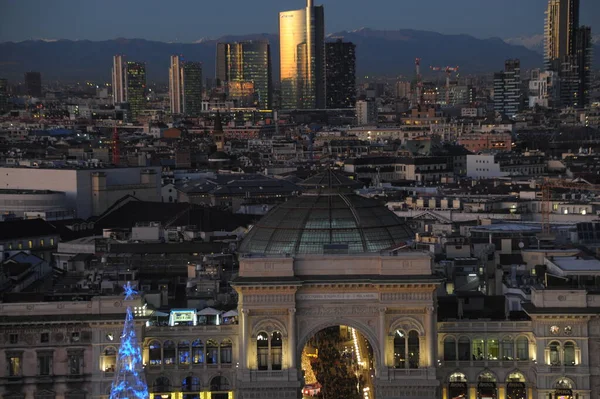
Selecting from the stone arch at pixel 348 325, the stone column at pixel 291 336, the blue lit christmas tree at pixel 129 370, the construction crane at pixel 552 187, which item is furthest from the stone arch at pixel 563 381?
the construction crane at pixel 552 187

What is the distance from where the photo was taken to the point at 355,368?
236 feet

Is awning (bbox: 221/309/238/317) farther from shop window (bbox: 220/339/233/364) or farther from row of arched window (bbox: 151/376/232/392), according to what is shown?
row of arched window (bbox: 151/376/232/392)

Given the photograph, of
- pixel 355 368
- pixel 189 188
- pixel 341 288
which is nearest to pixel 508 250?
pixel 355 368

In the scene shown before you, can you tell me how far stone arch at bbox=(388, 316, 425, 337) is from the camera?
6525cm

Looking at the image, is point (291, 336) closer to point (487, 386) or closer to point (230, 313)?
point (230, 313)

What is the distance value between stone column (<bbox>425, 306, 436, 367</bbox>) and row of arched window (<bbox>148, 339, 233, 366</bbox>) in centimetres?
722

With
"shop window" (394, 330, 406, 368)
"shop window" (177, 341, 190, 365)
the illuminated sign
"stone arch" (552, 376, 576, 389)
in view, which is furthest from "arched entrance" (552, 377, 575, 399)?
the illuminated sign

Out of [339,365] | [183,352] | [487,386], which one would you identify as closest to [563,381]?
[487,386]

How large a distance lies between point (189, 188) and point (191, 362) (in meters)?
99.2

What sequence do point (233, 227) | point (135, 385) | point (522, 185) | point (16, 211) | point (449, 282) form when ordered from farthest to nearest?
point (522, 185) → point (16, 211) → point (233, 227) → point (449, 282) → point (135, 385)

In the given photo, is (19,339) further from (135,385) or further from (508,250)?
(508,250)

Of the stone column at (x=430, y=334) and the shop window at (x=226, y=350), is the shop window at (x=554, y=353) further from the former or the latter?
the shop window at (x=226, y=350)

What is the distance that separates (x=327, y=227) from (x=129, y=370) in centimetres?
1028

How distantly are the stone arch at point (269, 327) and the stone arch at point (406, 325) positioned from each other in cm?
385
